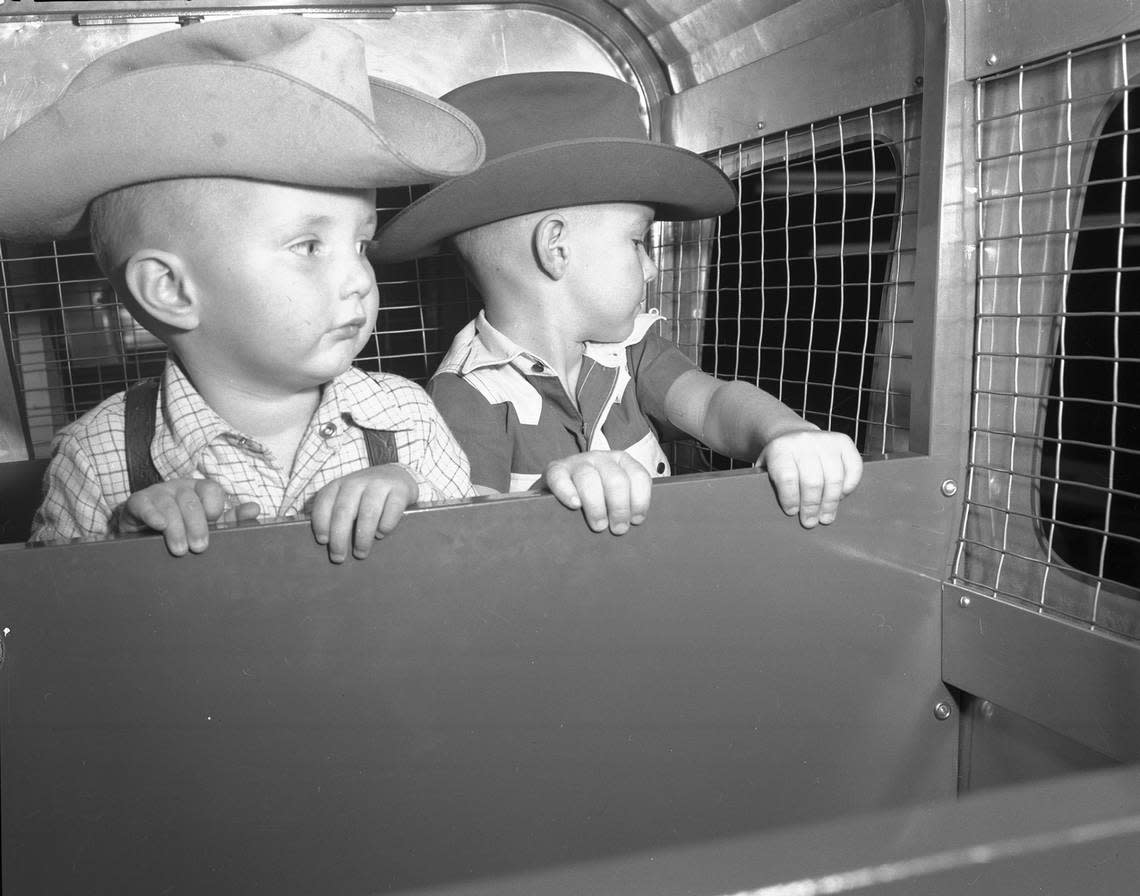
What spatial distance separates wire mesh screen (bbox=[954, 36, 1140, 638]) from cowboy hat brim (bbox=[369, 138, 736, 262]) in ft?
1.28

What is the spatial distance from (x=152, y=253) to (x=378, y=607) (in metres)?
0.42

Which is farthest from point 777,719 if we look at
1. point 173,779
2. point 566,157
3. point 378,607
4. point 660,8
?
point 660,8

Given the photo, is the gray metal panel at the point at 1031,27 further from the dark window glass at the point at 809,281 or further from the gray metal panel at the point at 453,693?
the gray metal panel at the point at 453,693

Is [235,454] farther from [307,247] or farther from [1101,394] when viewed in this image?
[1101,394]

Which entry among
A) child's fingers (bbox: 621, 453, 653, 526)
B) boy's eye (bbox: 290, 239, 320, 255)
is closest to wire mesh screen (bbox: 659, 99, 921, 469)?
child's fingers (bbox: 621, 453, 653, 526)

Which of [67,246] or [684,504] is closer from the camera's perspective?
[684,504]

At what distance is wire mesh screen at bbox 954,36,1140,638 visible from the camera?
91 cm

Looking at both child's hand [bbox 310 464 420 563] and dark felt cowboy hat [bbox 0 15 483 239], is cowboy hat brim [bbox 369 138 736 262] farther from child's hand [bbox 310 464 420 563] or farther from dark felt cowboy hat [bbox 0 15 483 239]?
child's hand [bbox 310 464 420 563]

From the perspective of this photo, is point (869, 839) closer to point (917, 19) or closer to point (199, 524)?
point (199, 524)

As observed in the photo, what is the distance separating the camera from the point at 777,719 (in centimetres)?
99

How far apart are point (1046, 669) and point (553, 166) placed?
29.7 inches

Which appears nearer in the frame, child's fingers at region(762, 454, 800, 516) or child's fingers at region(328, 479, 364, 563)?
child's fingers at region(328, 479, 364, 563)

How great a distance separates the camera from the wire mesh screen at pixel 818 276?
116cm

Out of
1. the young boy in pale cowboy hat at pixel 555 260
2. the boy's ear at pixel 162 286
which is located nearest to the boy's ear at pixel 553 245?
the young boy in pale cowboy hat at pixel 555 260
